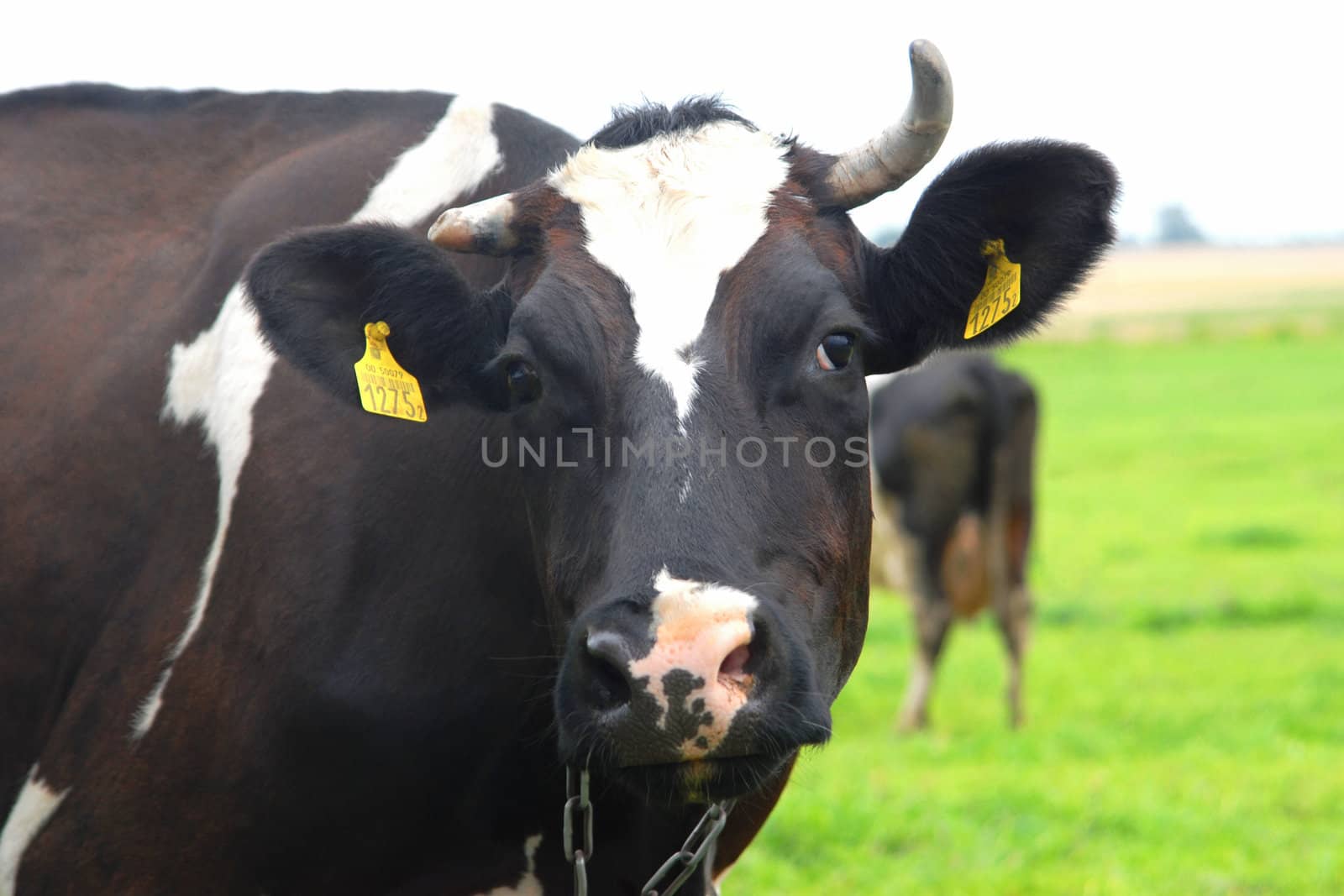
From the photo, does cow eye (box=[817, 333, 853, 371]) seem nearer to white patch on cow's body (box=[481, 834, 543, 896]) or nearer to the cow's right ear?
the cow's right ear

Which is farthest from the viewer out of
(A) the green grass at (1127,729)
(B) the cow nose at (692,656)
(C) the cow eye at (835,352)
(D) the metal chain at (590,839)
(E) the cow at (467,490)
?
(A) the green grass at (1127,729)

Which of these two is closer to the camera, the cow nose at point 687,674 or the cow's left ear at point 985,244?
the cow nose at point 687,674

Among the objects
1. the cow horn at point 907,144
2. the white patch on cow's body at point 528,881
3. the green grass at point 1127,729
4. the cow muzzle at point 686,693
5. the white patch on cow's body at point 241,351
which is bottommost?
the green grass at point 1127,729

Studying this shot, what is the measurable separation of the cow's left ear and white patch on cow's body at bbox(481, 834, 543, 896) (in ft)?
4.01

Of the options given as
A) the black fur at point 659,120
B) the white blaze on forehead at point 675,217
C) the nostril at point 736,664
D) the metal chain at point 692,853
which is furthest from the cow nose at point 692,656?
the black fur at point 659,120

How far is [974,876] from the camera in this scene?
5652 millimetres

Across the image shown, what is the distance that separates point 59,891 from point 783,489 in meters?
1.85

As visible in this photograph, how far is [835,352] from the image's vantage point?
2924 mm

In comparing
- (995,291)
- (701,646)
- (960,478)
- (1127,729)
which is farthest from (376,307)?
(960,478)

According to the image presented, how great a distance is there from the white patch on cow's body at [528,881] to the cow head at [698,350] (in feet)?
1.88

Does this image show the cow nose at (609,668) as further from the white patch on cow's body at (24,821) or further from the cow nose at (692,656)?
the white patch on cow's body at (24,821)

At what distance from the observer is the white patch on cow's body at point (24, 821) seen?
337cm

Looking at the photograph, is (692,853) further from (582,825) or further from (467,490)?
(467,490)

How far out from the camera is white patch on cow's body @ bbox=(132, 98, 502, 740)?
130 inches
